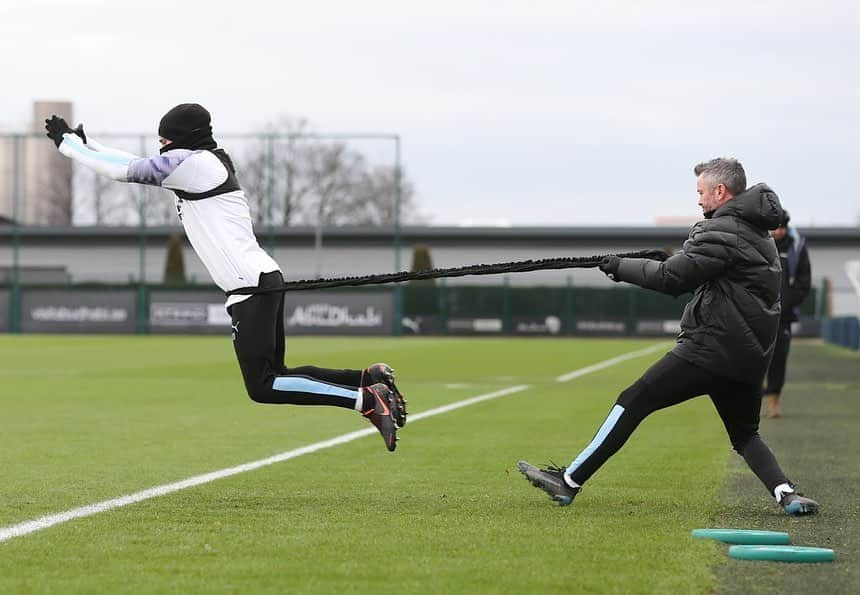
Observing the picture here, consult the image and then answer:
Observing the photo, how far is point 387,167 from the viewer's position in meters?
57.6

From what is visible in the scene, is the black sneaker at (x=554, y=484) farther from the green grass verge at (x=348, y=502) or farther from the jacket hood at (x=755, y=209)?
the jacket hood at (x=755, y=209)

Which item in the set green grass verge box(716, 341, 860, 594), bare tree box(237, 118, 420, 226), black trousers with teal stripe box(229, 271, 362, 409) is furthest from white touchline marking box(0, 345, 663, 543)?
bare tree box(237, 118, 420, 226)

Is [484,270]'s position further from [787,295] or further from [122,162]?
[787,295]

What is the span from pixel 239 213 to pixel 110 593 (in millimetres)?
3104

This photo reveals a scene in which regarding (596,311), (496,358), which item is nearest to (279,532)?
(496,358)

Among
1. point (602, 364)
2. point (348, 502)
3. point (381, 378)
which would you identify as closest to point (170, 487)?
point (348, 502)

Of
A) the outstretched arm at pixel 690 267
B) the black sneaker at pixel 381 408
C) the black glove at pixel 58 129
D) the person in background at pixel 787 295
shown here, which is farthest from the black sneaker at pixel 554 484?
the person in background at pixel 787 295

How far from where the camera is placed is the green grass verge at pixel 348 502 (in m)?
5.79

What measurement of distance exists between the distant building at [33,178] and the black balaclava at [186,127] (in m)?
48.2

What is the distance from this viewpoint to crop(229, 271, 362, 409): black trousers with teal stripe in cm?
807

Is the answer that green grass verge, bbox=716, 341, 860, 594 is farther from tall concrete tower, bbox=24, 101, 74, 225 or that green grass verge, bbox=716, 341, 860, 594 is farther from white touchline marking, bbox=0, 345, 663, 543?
tall concrete tower, bbox=24, 101, 74, 225

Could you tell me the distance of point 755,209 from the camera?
7.41 m

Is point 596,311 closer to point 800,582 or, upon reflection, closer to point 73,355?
point 73,355

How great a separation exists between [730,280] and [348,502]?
2.30m
